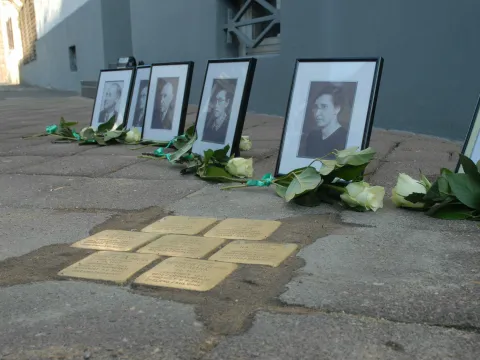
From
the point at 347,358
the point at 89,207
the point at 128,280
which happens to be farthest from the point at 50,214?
the point at 347,358

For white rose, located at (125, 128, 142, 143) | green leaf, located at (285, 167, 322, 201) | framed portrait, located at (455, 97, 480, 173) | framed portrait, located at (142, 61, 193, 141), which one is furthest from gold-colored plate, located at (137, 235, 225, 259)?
white rose, located at (125, 128, 142, 143)

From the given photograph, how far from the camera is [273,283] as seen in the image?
1292mm

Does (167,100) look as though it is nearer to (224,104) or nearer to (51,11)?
(224,104)

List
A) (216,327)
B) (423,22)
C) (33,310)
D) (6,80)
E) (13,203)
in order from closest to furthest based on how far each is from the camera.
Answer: (216,327)
(33,310)
(13,203)
(423,22)
(6,80)

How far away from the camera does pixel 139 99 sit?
366cm

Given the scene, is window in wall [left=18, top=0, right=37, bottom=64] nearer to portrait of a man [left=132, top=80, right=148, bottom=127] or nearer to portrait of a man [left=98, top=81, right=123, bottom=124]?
portrait of a man [left=98, top=81, right=123, bottom=124]

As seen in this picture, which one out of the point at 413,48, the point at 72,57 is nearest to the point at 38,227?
the point at 413,48

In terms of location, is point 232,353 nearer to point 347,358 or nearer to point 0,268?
point 347,358

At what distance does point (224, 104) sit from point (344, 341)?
1840 millimetres

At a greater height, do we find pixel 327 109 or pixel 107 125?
pixel 327 109

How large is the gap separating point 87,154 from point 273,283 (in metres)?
2.30

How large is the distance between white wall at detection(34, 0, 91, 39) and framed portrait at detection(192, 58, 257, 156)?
7.36 metres

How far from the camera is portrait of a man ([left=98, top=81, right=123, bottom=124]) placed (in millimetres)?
3863

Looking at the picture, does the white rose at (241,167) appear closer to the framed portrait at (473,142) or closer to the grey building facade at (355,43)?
the framed portrait at (473,142)
